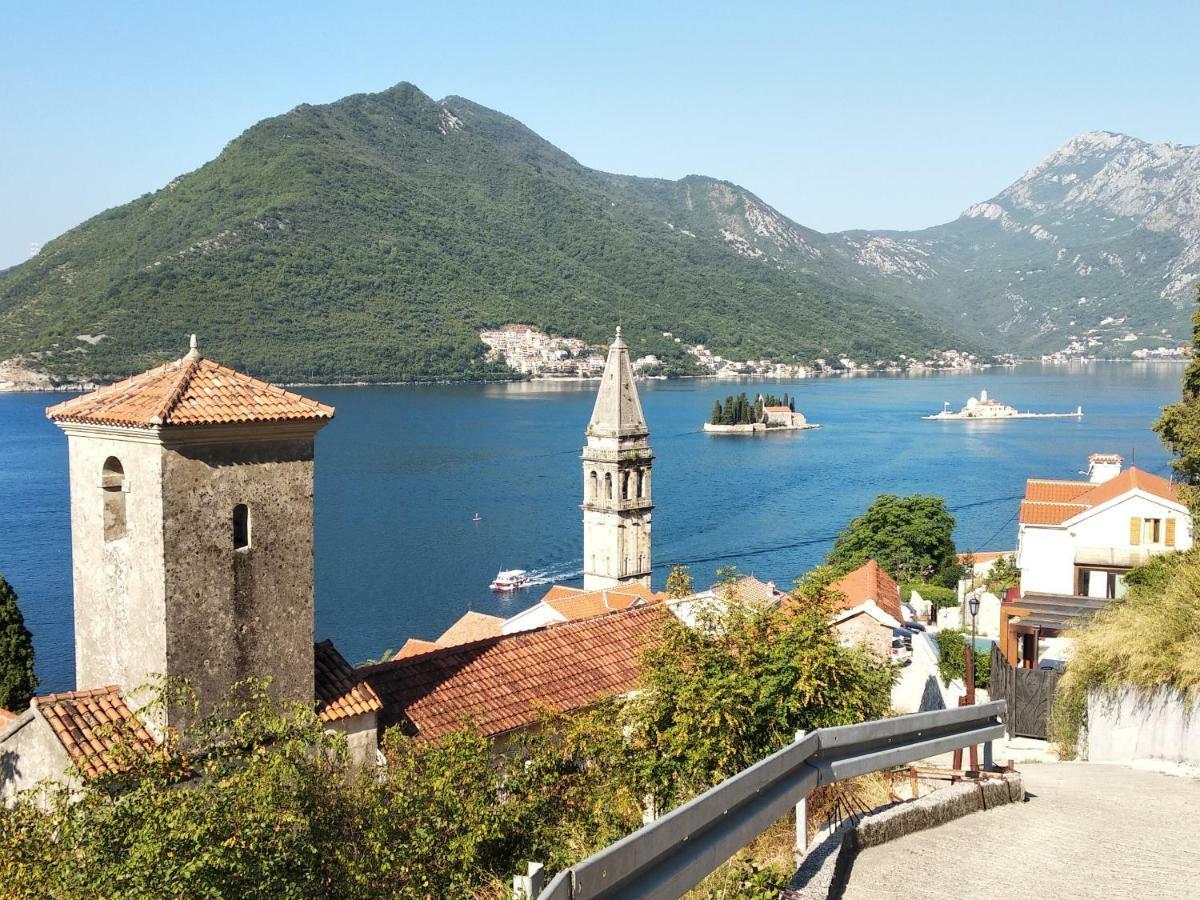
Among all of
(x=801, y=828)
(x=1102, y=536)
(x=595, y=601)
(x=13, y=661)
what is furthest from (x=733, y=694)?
(x=1102, y=536)

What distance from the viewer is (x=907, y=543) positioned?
144ft

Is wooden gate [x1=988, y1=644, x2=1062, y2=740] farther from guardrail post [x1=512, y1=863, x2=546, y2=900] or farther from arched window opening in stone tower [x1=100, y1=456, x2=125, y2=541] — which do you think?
guardrail post [x1=512, y1=863, x2=546, y2=900]

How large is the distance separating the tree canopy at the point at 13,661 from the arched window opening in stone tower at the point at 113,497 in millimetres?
14064

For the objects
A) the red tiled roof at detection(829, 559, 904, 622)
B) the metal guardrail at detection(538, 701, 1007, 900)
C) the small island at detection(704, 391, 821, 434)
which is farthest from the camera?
the small island at detection(704, 391, 821, 434)

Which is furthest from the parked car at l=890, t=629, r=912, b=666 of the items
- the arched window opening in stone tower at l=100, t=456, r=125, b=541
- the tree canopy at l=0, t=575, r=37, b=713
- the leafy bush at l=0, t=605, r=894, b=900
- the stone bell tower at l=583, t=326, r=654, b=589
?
the tree canopy at l=0, t=575, r=37, b=713

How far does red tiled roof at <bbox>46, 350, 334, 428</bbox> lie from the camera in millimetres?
8328

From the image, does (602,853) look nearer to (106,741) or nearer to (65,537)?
(106,741)

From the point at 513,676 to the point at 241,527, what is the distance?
11.1 feet

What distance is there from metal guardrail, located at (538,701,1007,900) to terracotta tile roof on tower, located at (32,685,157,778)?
4925mm

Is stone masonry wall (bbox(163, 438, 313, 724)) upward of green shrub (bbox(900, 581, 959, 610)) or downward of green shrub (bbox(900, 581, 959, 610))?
upward

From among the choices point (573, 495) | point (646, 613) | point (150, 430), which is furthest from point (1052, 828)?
point (573, 495)

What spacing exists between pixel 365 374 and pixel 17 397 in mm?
47087

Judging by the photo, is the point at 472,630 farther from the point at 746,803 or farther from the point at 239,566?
the point at 746,803

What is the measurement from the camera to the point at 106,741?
7.91 metres
